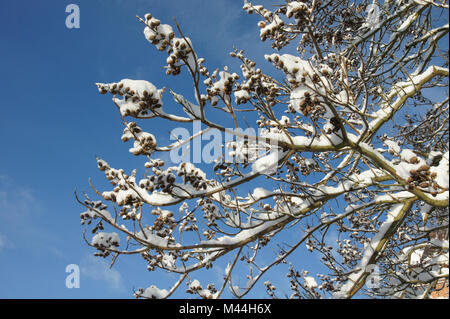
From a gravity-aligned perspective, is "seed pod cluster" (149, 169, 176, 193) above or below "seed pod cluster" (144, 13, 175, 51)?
below

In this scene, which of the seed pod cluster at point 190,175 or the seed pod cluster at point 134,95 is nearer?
the seed pod cluster at point 134,95

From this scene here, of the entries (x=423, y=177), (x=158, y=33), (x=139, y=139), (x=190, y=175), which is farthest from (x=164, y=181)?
(x=423, y=177)

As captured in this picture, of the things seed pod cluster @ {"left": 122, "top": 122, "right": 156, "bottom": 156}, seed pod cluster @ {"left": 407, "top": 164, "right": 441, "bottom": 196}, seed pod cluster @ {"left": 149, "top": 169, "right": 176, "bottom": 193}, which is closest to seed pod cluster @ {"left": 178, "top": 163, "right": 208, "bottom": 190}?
seed pod cluster @ {"left": 149, "top": 169, "right": 176, "bottom": 193}

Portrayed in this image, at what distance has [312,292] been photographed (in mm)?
4648

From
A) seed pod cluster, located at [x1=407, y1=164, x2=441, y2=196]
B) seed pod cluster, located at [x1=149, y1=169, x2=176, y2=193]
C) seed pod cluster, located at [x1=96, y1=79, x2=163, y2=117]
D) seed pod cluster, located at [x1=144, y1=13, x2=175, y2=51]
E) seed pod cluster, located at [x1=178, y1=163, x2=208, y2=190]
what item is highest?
seed pod cluster, located at [x1=144, y1=13, x2=175, y2=51]

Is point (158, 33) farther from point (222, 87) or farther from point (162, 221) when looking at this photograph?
point (162, 221)

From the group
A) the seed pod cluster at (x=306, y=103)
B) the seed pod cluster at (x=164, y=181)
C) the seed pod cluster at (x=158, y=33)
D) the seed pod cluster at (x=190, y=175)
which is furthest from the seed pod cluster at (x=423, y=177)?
the seed pod cluster at (x=158, y=33)

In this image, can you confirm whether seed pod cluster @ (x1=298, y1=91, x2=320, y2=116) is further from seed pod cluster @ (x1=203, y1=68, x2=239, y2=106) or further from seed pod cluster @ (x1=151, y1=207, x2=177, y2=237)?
seed pod cluster @ (x1=151, y1=207, x2=177, y2=237)

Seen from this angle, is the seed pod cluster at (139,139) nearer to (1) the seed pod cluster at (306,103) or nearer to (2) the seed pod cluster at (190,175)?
(2) the seed pod cluster at (190,175)

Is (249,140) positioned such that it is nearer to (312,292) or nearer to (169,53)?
(169,53)

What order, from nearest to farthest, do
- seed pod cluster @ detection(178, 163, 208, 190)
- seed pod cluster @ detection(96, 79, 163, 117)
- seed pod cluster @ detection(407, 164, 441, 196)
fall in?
seed pod cluster @ detection(407, 164, 441, 196), seed pod cluster @ detection(96, 79, 163, 117), seed pod cluster @ detection(178, 163, 208, 190)

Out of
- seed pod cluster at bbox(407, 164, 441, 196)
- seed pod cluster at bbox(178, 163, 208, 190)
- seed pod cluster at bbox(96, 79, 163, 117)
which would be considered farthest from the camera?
seed pod cluster at bbox(178, 163, 208, 190)

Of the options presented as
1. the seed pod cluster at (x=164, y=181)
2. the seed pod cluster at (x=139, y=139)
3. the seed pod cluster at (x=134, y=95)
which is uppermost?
the seed pod cluster at (x=134, y=95)
